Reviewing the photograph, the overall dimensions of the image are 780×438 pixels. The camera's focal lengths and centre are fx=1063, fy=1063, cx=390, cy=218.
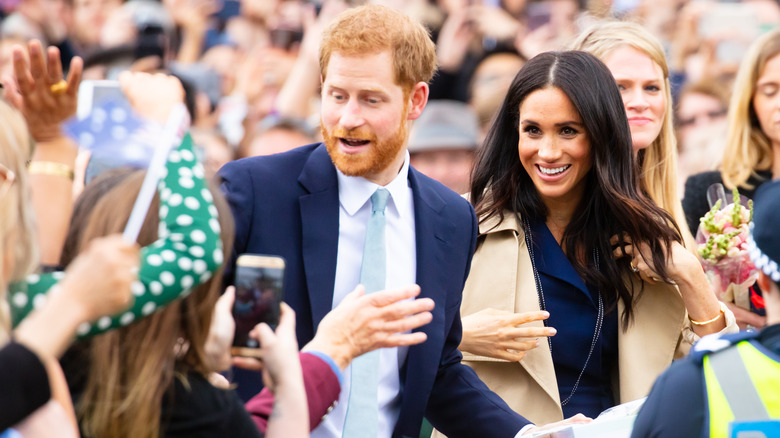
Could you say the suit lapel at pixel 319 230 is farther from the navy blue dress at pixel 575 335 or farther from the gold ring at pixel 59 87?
the navy blue dress at pixel 575 335

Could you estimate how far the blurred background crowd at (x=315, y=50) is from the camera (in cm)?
757

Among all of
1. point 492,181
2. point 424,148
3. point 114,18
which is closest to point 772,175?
point 492,181

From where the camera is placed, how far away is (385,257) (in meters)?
3.58

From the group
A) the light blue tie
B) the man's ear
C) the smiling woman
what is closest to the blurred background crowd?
the smiling woman

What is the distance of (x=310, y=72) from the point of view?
820 centimetres

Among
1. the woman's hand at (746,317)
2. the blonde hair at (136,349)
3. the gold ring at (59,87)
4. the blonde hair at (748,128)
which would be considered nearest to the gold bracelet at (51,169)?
the gold ring at (59,87)

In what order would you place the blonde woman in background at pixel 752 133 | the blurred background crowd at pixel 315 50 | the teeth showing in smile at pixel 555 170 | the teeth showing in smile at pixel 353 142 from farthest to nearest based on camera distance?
the blurred background crowd at pixel 315 50, the blonde woman in background at pixel 752 133, the teeth showing in smile at pixel 555 170, the teeth showing in smile at pixel 353 142

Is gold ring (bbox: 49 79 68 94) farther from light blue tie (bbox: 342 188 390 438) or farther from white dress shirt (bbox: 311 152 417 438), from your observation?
light blue tie (bbox: 342 188 390 438)

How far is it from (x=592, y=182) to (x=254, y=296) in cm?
203

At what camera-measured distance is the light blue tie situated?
341 cm

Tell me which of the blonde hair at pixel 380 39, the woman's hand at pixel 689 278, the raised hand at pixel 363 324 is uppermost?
the blonde hair at pixel 380 39

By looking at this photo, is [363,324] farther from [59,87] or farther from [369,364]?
[59,87]

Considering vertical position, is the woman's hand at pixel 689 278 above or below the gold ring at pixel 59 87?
below

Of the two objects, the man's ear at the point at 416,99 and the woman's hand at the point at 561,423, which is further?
the man's ear at the point at 416,99
